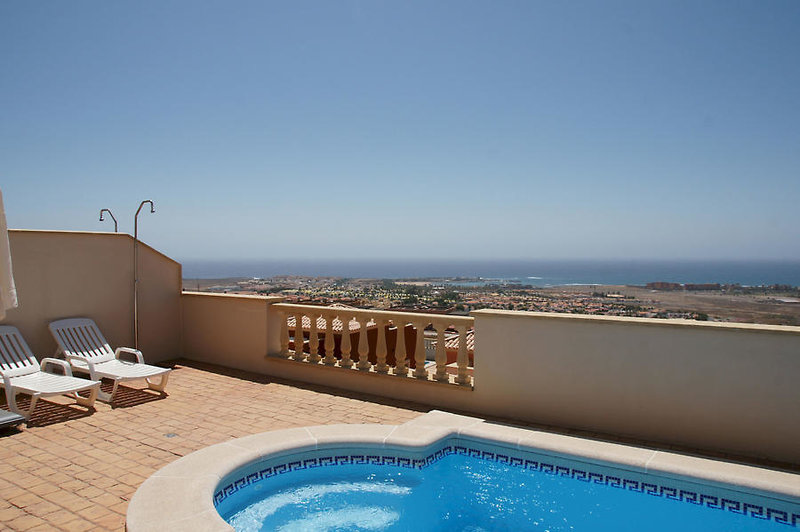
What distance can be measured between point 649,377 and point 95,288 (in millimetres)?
8061

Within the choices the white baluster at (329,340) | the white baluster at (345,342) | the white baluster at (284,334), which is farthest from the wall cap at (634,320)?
the white baluster at (284,334)

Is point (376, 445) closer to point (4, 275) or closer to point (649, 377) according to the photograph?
point (649, 377)

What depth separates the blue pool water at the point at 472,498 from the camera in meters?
3.67

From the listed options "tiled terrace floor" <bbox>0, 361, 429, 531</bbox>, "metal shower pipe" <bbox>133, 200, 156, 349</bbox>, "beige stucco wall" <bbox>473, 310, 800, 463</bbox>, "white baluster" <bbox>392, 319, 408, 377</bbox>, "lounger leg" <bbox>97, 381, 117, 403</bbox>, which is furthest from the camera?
"metal shower pipe" <bbox>133, 200, 156, 349</bbox>

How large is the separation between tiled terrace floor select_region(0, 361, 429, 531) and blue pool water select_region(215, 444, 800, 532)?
92 cm

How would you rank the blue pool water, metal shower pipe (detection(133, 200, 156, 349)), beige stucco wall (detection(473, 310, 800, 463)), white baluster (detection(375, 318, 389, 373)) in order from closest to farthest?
the blue pool water
beige stucco wall (detection(473, 310, 800, 463))
white baluster (detection(375, 318, 389, 373))
metal shower pipe (detection(133, 200, 156, 349))

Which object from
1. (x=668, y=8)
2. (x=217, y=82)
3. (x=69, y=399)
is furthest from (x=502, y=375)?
(x=217, y=82)

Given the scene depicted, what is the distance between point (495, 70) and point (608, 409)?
9005 mm

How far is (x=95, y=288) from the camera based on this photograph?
25.4 ft

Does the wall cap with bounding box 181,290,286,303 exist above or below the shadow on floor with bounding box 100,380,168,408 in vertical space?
above

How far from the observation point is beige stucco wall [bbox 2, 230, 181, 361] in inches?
274

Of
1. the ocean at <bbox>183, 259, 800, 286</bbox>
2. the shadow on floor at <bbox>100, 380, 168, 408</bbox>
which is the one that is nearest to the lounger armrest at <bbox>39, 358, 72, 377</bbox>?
the shadow on floor at <bbox>100, 380, 168, 408</bbox>

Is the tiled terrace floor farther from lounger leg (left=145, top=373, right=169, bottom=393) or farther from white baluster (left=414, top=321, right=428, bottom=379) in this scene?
white baluster (left=414, top=321, right=428, bottom=379)

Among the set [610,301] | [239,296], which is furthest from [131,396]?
[610,301]
